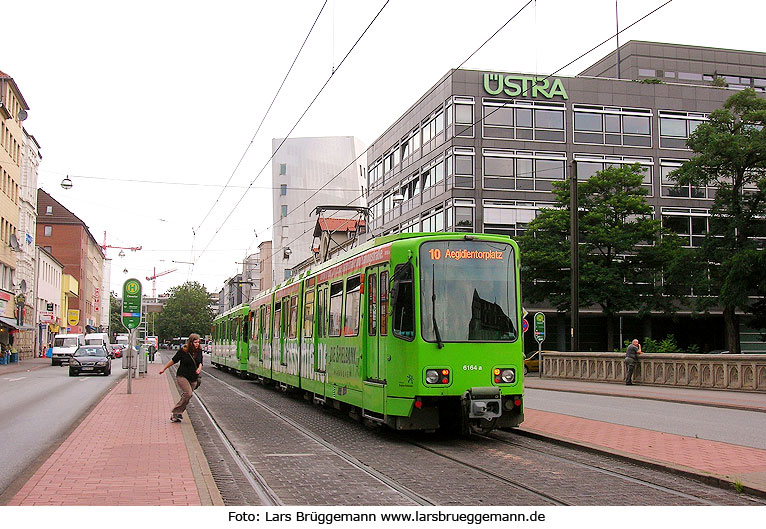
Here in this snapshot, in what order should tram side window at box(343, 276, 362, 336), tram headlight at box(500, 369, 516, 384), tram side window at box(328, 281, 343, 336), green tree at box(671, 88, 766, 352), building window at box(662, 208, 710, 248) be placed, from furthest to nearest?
building window at box(662, 208, 710, 248) → green tree at box(671, 88, 766, 352) → tram side window at box(328, 281, 343, 336) → tram side window at box(343, 276, 362, 336) → tram headlight at box(500, 369, 516, 384)

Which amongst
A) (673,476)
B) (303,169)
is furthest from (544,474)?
(303,169)

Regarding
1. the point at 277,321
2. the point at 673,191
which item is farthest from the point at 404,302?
the point at 673,191

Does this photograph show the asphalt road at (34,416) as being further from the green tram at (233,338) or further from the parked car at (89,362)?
the parked car at (89,362)

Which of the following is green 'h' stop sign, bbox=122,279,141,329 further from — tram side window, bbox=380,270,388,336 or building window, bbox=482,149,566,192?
building window, bbox=482,149,566,192

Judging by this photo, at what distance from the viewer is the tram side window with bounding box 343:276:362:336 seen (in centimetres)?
1496

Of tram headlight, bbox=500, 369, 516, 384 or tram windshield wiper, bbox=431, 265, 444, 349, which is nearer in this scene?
tram windshield wiper, bbox=431, 265, 444, 349

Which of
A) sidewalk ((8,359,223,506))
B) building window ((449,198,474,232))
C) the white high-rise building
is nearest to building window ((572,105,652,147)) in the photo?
building window ((449,198,474,232))

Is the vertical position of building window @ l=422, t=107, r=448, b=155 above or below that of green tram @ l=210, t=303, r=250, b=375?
above

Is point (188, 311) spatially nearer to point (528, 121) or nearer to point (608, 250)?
point (528, 121)

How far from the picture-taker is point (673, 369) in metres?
27.4

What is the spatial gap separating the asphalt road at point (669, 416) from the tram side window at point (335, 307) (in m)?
5.26

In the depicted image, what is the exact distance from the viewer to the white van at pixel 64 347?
5512 cm

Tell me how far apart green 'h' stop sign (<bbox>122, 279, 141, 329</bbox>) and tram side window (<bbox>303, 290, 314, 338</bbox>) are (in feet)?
Answer: 21.1

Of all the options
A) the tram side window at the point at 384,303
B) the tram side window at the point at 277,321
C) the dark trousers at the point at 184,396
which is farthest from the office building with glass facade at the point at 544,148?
the tram side window at the point at 384,303
